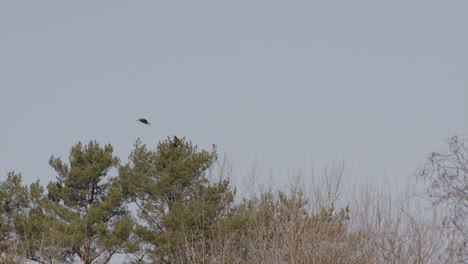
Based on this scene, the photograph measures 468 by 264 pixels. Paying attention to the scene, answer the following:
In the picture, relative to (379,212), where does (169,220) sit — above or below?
above

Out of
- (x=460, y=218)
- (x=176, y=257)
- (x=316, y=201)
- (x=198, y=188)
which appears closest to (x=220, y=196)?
(x=198, y=188)

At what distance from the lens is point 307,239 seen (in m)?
17.4

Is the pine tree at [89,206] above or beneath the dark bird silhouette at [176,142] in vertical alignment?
beneath

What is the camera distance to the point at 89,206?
1161 inches

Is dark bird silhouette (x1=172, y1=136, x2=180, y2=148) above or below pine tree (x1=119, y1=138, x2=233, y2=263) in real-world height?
above

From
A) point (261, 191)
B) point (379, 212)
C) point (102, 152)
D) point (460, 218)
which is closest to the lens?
point (460, 218)

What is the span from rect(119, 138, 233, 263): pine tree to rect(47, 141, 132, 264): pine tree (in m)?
0.67

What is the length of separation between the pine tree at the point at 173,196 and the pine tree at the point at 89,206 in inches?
26.5

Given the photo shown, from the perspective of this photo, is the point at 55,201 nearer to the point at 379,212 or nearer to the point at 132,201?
the point at 132,201

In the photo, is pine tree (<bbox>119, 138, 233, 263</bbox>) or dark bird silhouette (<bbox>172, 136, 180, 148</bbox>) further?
dark bird silhouette (<bbox>172, 136, 180, 148</bbox>)

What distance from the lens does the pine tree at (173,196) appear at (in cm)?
2662

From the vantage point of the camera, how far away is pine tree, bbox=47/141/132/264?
89.5 ft

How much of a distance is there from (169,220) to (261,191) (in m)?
5.40

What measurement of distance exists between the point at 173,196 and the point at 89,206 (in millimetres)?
3367
